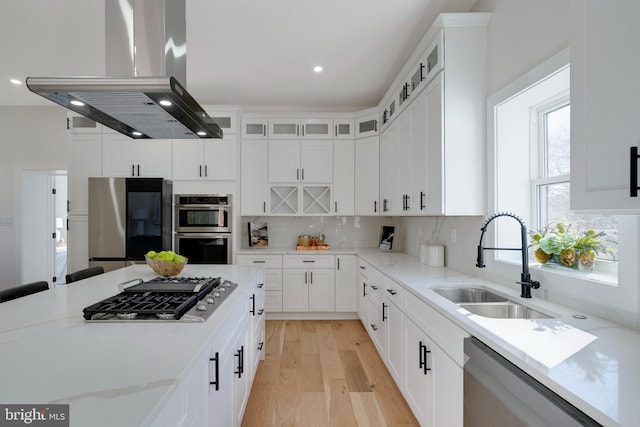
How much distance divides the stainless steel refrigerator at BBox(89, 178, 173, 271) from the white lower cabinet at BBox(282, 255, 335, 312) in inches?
63.0

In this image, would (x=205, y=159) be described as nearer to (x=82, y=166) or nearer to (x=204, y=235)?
(x=204, y=235)

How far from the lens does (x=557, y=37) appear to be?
5.27 feet

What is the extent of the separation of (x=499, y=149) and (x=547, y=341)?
1.35 metres

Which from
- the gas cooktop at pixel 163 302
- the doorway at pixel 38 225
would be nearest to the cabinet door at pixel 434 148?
the gas cooktop at pixel 163 302

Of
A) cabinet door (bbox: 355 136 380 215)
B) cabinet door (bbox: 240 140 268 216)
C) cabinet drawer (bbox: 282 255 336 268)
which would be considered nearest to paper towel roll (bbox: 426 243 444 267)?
cabinet door (bbox: 355 136 380 215)

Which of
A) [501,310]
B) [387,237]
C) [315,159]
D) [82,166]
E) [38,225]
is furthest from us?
[38,225]

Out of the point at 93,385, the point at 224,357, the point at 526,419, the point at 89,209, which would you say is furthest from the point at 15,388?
the point at 89,209

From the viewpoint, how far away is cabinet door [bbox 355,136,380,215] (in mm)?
4094

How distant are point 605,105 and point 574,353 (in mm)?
779

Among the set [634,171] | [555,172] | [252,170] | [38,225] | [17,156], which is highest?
[17,156]

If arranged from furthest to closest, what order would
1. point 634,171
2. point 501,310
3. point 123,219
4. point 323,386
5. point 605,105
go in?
point 123,219, point 323,386, point 501,310, point 605,105, point 634,171

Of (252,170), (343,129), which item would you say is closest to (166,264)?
(252,170)

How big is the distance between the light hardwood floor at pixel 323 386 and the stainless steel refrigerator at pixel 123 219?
71.5 inches

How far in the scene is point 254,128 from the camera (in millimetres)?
4258
